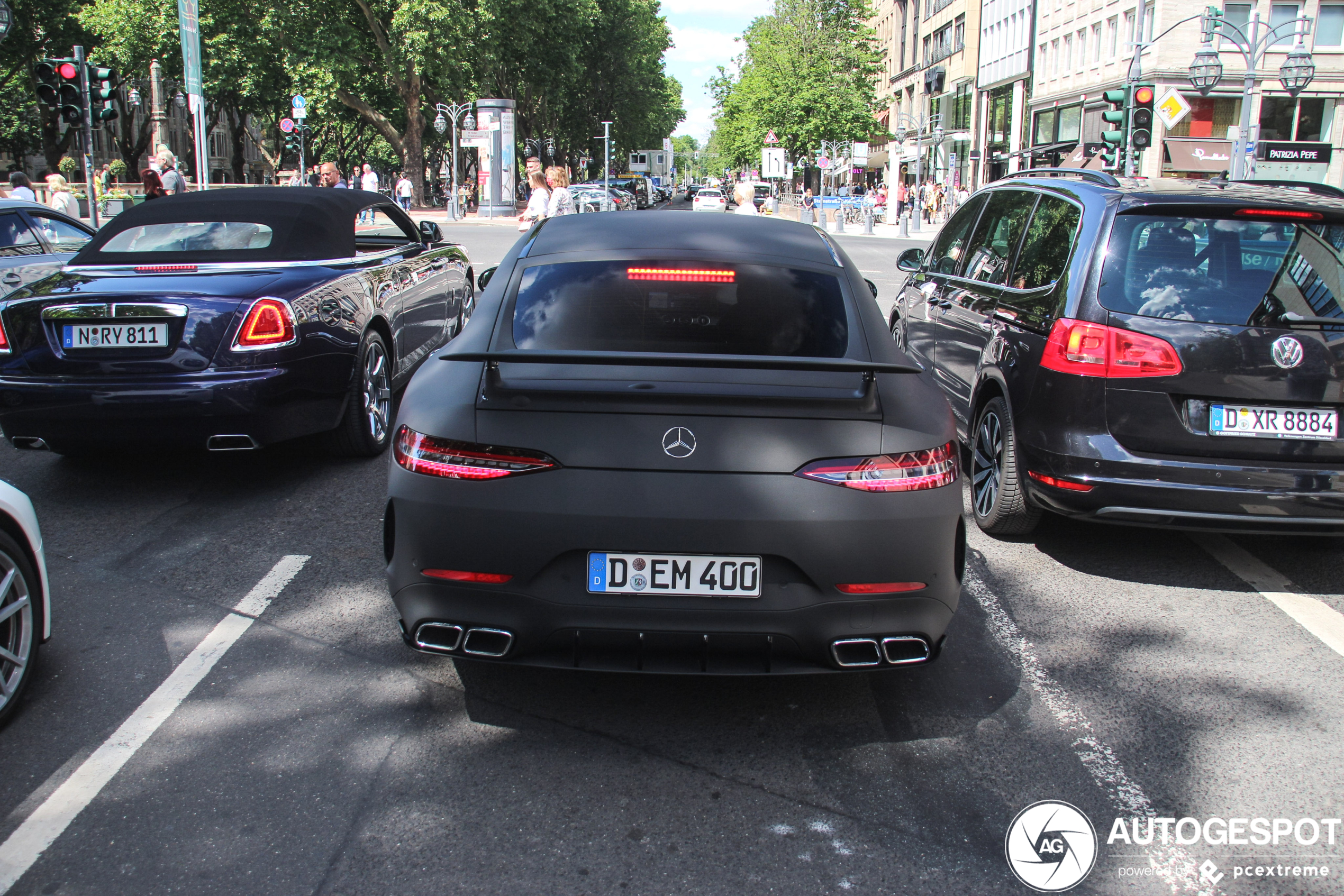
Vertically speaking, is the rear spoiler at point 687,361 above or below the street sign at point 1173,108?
below

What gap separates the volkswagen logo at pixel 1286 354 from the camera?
4.52 meters

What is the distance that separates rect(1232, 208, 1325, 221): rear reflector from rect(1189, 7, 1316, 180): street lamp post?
46.9 ft

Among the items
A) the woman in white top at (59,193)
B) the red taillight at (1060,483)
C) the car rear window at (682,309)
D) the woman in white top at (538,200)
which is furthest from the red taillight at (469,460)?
the woman in white top at (59,193)

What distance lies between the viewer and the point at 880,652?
3188 mm

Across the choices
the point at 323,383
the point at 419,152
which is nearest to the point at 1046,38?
the point at 419,152

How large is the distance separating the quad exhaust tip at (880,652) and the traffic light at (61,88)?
18425mm

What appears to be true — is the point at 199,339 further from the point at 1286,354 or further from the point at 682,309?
the point at 1286,354

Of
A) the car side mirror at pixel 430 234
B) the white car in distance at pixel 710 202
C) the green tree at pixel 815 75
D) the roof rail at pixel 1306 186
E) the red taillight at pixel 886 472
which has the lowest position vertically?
the red taillight at pixel 886 472

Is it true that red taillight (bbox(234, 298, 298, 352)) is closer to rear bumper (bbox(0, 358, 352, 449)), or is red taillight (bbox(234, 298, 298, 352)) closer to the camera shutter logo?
rear bumper (bbox(0, 358, 352, 449))

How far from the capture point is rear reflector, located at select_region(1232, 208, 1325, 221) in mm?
4703

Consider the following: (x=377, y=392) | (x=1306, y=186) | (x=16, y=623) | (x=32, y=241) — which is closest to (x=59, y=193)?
(x=32, y=241)

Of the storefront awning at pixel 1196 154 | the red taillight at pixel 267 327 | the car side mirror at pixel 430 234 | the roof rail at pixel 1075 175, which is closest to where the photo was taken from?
the roof rail at pixel 1075 175

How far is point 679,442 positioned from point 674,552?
297 mm

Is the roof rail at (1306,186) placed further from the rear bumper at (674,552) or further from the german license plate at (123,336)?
the german license plate at (123,336)
